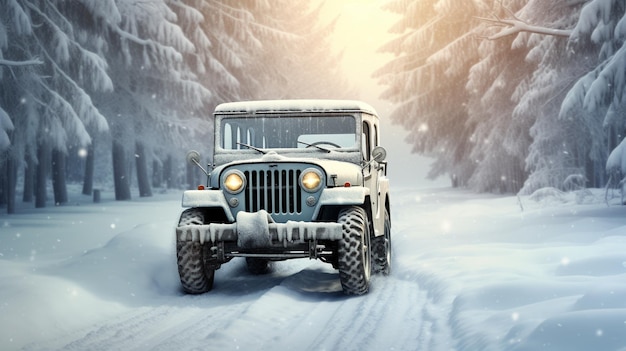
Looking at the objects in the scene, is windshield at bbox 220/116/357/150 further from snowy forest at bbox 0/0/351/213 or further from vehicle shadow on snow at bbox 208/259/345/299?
snowy forest at bbox 0/0/351/213

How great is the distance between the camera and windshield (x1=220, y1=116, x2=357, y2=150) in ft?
30.0

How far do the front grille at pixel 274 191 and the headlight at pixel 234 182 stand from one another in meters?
0.09

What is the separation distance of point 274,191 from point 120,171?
2230 cm

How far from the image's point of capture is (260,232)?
752 centimetres

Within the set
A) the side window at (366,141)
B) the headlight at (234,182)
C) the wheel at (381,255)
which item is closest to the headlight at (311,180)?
the headlight at (234,182)

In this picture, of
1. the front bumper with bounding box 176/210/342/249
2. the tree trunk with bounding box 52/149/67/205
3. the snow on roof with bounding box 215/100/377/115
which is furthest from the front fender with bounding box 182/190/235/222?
the tree trunk with bounding box 52/149/67/205

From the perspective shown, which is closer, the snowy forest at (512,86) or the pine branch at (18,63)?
the snowy forest at (512,86)

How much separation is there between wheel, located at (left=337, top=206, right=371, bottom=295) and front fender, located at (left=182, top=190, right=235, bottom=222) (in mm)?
1292

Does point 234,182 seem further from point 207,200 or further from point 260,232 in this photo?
point 260,232

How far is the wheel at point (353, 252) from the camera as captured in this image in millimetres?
7688

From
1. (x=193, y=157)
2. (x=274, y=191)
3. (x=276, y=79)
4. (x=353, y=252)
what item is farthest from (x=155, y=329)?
(x=276, y=79)

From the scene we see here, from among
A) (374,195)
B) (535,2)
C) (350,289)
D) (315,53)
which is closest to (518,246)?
(374,195)

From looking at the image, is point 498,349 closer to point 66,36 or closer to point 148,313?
point 148,313

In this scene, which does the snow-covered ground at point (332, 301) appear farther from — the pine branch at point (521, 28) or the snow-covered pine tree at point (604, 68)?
the pine branch at point (521, 28)
